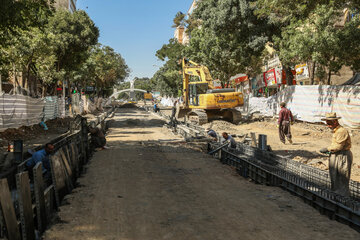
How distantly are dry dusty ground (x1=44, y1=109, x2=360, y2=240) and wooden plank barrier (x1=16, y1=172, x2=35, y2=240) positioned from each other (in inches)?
13.7

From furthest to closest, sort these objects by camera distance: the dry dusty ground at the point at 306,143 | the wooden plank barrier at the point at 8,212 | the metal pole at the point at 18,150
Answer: the dry dusty ground at the point at 306,143 → the metal pole at the point at 18,150 → the wooden plank barrier at the point at 8,212

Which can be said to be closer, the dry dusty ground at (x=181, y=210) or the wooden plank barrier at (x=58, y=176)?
the dry dusty ground at (x=181, y=210)

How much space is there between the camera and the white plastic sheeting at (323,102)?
700 inches

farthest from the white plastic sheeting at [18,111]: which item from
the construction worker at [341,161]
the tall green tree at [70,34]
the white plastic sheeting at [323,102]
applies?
the white plastic sheeting at [323,102]

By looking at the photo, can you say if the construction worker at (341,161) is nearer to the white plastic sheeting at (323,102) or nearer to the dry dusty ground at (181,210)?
the dry dusty ground at (181,210)

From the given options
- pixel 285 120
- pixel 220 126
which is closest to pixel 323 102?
pixel 285 120

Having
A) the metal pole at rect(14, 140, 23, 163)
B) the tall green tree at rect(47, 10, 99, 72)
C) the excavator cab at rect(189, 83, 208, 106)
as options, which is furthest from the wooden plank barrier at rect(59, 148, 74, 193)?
the tall green tree at rect(47, 10, 99, 72)

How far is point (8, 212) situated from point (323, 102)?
18533 millimetres

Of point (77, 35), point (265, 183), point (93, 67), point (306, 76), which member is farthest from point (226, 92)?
point (93, 67)

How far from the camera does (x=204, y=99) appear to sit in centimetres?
2459

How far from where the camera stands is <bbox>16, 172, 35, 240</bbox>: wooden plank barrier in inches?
208

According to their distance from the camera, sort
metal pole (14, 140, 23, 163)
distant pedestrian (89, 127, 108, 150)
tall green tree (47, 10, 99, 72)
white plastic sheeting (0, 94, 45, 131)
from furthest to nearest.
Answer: tall green tree (47, 10, 99, 72) < white plastic sheeting (0, 94, 45, 131) < distant pedestrian (89, 127, 108, 150) < metal pole (14, 140, 23, 163)

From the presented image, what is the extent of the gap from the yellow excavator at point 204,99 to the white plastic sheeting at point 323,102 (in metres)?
3.72

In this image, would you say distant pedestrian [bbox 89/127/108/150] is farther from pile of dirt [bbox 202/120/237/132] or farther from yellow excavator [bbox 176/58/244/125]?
yellow excavator [bbox 176/58/244/125]
